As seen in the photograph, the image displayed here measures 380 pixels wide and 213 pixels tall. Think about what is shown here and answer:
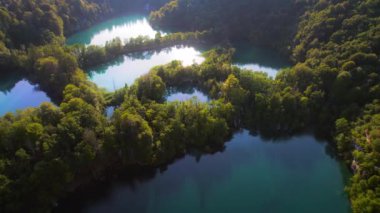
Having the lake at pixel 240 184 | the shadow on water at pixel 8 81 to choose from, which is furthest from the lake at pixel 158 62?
the lake at pixel 240 184

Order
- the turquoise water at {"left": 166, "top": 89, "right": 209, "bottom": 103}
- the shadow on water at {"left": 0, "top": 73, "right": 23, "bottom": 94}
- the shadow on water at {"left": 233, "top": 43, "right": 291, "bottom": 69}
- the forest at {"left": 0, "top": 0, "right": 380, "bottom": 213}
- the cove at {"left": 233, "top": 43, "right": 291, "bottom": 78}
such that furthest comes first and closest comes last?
the shadow on water at {"left": 233, "top": 43, "right": 291, "bottom": 69} < the cove at {"left": 233, "top": 43, "right": 291, "bottom": 78} < the shadow on water at {"left": 0, "top": 73, "right": 23, "bottom": 94} < the turquoise water at {"left": 166, "top": 89, "right": 209, "bottom": 103} < the forest at {"left": 0, "top": 0, "right": 380, "bottom": 213}

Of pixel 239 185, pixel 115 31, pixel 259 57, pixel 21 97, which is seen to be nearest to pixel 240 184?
pixel 239 185

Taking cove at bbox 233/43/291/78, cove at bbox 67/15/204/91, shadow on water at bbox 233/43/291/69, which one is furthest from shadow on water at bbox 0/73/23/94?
shadow on water at bbox 233/43/291/69

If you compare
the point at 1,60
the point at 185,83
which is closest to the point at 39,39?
the point at 1,60

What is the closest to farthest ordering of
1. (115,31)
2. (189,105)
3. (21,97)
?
(189,105) < (21,97) < (115,31)

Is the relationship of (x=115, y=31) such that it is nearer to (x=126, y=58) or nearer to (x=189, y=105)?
(x=126, y=58)

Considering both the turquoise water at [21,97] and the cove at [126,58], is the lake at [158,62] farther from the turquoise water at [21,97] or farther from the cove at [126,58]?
the turquoise water at [21,97]

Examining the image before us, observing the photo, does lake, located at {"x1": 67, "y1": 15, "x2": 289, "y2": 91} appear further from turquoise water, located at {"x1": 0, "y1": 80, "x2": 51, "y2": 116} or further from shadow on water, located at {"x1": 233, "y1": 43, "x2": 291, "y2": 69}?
turquoise water, located at {"x1": 0, "y1": 80, "x2": 51, "y2": 116}
